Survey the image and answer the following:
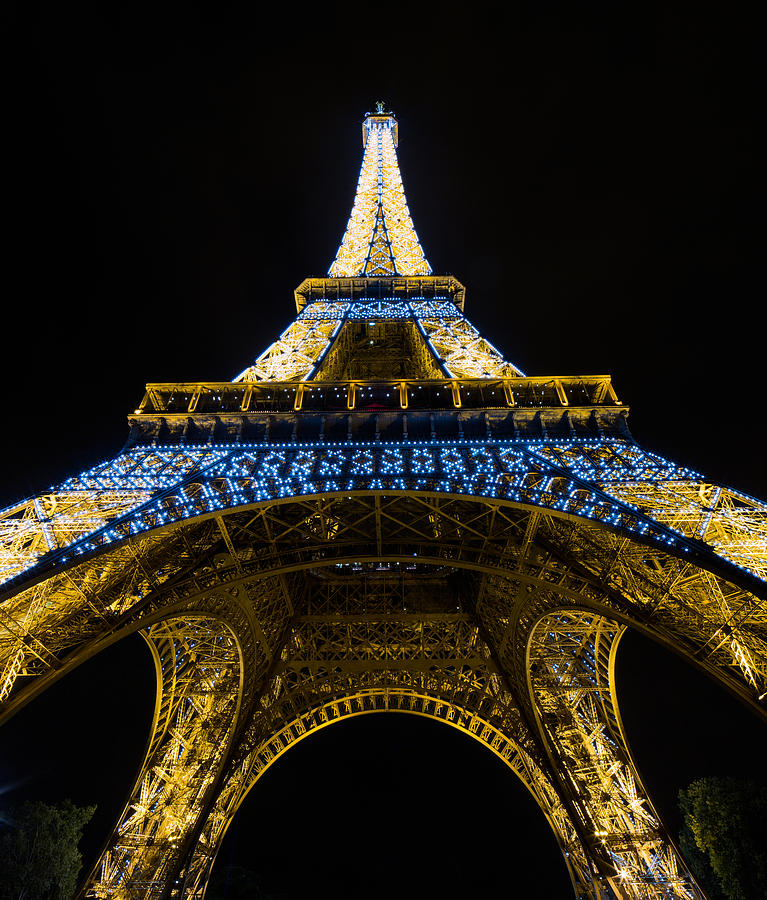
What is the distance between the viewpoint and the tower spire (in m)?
22.9

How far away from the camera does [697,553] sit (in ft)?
23.7

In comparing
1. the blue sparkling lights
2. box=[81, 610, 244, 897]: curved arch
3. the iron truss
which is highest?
the iron truss

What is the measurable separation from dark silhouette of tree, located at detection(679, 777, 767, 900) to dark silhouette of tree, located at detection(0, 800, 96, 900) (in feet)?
55.2

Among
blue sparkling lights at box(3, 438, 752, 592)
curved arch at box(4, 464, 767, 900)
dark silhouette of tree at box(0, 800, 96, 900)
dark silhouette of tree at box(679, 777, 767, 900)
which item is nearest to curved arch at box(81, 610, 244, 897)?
curved arch at box(4, 464, 767, 900)

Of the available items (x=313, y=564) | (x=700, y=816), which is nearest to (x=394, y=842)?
(x=700, y=816)

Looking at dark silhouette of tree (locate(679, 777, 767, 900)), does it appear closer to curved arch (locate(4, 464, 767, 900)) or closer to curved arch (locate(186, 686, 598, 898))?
curved arch (locate(186, 686, 598, 898))

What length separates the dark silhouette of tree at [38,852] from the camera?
12.0 metres

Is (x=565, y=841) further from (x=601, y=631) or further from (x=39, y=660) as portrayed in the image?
(x=39, y=660)

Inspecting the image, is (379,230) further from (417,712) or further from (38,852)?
(38,852)

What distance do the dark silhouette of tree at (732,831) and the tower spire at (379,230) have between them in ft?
66.5

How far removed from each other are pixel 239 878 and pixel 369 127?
134 feet

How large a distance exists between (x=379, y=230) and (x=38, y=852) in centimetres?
2575

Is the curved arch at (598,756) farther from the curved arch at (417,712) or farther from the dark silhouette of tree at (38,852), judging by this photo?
the dark silhouette of tree at (38,852)

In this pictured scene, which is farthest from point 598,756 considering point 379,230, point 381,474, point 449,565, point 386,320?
point 379,230
